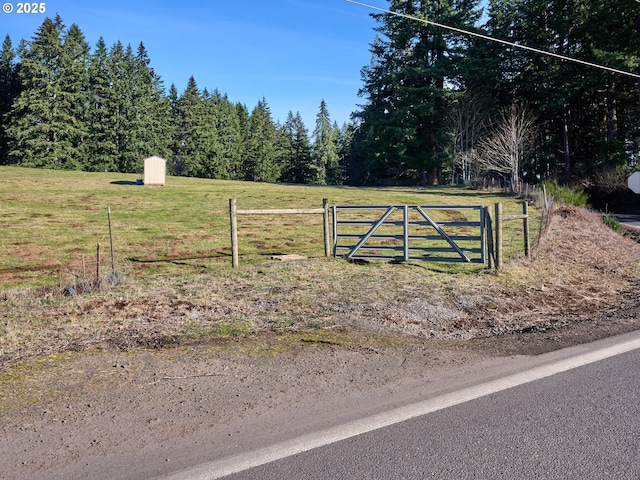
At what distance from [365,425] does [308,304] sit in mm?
4076

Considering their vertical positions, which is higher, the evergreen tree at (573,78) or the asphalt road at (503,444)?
the evergreen tree at (573,78)

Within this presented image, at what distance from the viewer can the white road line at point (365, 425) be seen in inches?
126

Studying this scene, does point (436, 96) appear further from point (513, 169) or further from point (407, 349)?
point (407, 349)

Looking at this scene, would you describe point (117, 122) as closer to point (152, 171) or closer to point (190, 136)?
point (190, 136)

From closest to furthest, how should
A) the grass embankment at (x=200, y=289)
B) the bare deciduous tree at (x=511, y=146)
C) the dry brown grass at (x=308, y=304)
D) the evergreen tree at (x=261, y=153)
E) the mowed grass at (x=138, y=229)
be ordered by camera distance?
the dry brown grass at (x=308, y=304) → the grass embankment at (x=200, y=289) → the mowed grass at (x=138, y=229) → the bare deciduous tree at (x=511, y=146) → the evergreen tree at (x=261, y=153)

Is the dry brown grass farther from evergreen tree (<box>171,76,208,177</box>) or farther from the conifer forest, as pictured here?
evergreen tree (<box>171,76,208,177</box>)

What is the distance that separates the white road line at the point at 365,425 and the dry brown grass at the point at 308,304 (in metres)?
1.61

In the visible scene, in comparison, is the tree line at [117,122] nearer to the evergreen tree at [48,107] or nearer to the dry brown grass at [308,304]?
the evergreen tree at [48,107]

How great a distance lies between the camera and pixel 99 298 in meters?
7.87

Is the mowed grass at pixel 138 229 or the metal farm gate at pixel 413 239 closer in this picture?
the metal farm gate at pixel 413 239

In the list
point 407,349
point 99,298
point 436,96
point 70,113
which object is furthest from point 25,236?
point 70,113

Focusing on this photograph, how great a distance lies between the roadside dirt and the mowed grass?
5110mm

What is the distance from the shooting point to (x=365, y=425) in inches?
148

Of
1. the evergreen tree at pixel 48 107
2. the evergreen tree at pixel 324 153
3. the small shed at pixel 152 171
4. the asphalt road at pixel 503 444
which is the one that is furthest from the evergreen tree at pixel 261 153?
the asphalt road at pixel 503 444
